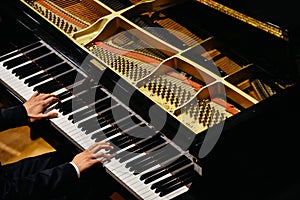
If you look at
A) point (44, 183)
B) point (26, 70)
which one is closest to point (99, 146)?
point (44, 183)

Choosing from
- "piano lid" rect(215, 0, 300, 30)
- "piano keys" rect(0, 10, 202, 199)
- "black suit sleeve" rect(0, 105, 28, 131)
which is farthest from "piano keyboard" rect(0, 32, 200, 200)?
"piano lid" rect(215, 0, 300, 30)

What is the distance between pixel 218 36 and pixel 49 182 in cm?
144

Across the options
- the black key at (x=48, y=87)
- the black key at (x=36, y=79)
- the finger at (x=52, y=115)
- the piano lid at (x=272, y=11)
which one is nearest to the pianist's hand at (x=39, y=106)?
the finger at (x=52, y=115)

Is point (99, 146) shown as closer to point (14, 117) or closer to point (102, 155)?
point (102, 155)

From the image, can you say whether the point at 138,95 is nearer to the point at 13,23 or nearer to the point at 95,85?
the point at 95,85

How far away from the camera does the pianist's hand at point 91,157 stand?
14.2 ft

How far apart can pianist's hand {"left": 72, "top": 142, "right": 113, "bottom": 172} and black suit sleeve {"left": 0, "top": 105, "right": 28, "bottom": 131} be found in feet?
2.09

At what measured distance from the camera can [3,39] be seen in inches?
209

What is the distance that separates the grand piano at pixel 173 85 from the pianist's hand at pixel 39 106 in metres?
0.06

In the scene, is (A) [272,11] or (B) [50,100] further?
(B) [50,100]

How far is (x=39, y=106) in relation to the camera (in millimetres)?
4758

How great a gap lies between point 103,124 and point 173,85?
53 cm

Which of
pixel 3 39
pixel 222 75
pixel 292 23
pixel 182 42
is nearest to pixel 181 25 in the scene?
pixel 182 42

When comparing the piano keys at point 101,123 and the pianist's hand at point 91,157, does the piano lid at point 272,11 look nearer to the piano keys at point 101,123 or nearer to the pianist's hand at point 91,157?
the piano keys at point 101,123
